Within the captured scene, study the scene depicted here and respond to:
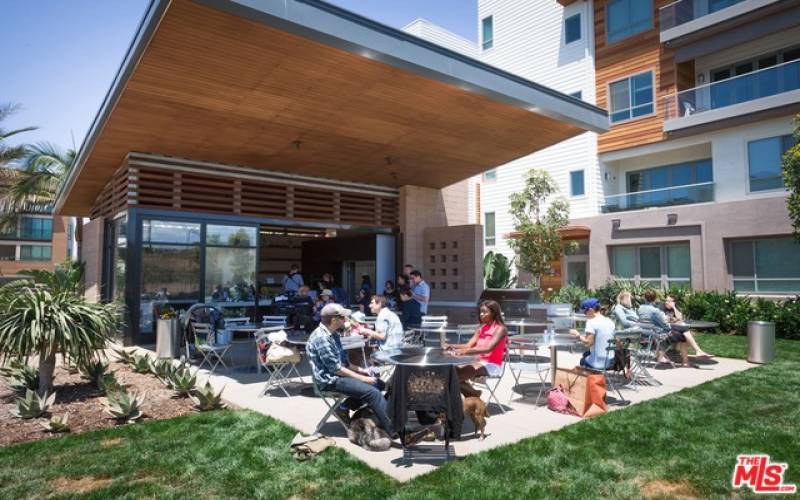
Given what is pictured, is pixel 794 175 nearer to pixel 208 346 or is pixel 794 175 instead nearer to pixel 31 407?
pixel 208 346

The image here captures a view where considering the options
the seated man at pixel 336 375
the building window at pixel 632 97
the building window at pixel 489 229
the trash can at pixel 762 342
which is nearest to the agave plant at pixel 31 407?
the seated man at pixel 336 375

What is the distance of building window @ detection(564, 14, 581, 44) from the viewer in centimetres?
2059

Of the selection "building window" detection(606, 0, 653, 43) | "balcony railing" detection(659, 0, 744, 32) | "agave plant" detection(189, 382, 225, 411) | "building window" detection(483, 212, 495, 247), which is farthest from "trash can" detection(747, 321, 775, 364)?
"building window" detection(483, 212, 495, 247)

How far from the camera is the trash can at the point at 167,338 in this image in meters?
8.92

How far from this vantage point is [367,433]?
14.2 ft

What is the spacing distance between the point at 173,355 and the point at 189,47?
215 inches

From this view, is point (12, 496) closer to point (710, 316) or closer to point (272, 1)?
point (272, 1)

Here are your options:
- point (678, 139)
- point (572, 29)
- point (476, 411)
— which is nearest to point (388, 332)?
point (476, 411)

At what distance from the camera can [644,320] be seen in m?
8.23

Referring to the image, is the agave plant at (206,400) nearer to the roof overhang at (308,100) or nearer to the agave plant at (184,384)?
the agave plant at (184,384)

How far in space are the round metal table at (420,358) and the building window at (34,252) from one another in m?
58.4

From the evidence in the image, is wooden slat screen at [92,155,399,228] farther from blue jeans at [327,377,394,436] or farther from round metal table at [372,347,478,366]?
blue jeans at [327,377,394,436]

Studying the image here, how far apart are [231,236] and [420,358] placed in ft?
25.6

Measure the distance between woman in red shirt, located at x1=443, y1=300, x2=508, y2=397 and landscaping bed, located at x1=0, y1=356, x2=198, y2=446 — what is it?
303 cm
